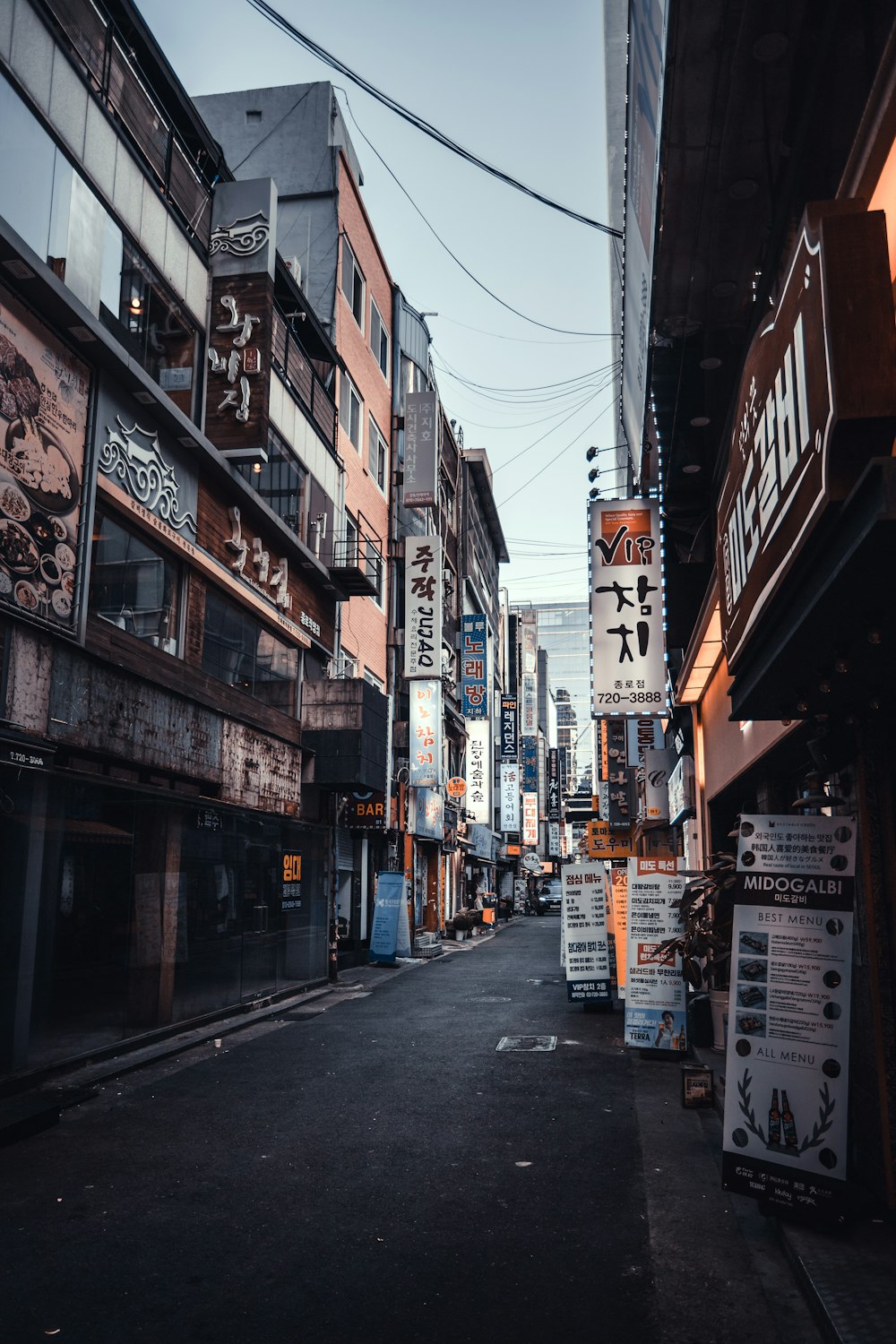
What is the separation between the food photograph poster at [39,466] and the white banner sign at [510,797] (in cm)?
5493

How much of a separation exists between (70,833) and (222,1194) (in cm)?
532

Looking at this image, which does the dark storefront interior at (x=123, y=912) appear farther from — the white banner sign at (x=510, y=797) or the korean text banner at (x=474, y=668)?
the white banner sign at (x=510, y=797)

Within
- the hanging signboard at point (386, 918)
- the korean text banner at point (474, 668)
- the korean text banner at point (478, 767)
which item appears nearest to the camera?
the hanging signboard at point (386, 918)

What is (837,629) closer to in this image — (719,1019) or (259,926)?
(719,1019)

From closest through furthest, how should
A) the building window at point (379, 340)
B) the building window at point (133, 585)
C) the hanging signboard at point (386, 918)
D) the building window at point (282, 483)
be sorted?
the building window at point (133, 585)
the building window at point (282, 483)
the hanging signboard at point (386, 918)
the building window at point (379, 340)

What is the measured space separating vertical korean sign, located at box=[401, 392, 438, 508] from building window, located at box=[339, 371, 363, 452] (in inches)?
126

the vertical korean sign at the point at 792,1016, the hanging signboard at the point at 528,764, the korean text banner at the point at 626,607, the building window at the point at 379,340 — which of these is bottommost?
the vertical korean sign at the point at 792,1016

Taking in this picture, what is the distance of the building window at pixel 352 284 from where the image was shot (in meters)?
27.3

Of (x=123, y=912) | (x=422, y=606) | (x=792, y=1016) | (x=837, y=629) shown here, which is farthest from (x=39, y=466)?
(x=422, y=606)

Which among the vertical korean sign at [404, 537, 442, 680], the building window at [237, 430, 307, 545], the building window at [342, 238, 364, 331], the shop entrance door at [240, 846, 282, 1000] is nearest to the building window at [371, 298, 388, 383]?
the building window at [342, 238, 364, 331]

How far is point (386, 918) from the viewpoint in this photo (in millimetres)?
24078

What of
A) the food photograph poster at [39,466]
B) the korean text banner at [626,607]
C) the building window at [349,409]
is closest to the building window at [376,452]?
the building window at [349,409]

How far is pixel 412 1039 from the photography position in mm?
13000

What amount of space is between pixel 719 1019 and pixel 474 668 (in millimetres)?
35094
